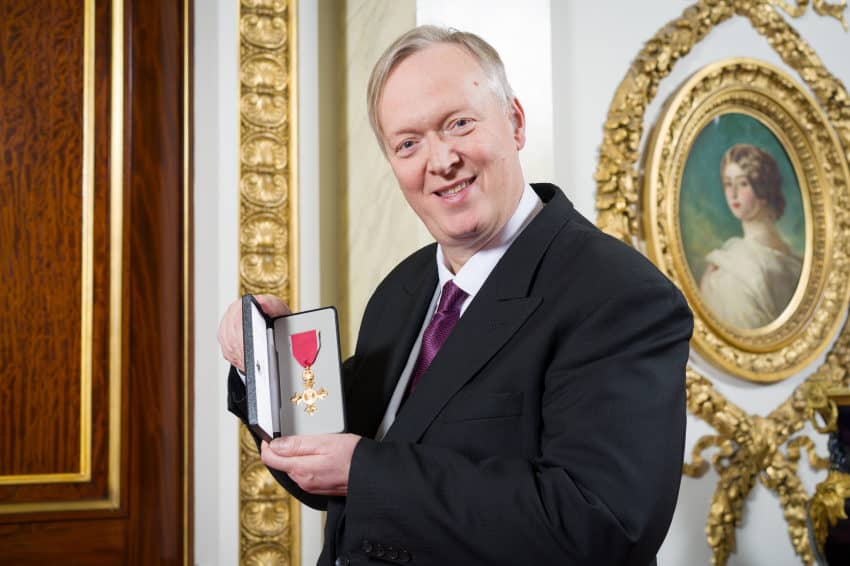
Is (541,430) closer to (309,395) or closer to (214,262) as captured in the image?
(309,395)

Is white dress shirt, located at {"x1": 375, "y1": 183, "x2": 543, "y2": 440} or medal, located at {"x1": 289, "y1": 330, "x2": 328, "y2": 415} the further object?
white dress shirt, located at {"x1": 375, "y1": 183, "x2": 543, "y2": 440}

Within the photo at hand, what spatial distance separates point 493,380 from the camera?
51.8 inches

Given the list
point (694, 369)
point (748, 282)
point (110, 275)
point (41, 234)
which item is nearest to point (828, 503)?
point (694, 369)

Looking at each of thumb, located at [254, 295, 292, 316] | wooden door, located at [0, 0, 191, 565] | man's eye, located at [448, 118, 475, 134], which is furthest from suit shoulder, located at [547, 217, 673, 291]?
wooden door, located at [0, 0, 191, 565]

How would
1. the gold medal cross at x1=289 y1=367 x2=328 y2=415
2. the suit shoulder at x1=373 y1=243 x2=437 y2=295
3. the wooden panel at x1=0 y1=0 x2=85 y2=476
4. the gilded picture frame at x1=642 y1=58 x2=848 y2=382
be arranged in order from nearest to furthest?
the gold medal cross at x1=289 y1=367 x2=328 y2=415, the suit shoulder at x1=373 y1=243 x2=437 y2=295, the wooden panel at x1=0 y1=0 x2=85 y2=476, the gilded picture frame at x1=642 y1=58 x2=848 y2=382

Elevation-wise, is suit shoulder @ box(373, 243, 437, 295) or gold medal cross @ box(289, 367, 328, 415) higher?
suit shoulder @ box(373, 243, 437, 295)

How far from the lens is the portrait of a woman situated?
3.21 meters

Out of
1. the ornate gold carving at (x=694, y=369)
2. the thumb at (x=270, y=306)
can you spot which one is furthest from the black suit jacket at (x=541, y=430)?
the ornate gold carving at (x=694, y=369)

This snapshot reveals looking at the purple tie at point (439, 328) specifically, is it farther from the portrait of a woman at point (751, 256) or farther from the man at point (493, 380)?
the portrait of a woman at point (751, 256)

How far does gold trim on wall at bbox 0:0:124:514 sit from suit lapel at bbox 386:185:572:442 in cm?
144

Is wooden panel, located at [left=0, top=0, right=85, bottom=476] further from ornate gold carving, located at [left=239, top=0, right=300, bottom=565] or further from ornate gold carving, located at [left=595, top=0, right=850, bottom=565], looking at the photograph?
ornate gold carving, located at [left=595, top=0, right=850, bottom=565]

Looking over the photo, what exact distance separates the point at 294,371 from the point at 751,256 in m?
2.43

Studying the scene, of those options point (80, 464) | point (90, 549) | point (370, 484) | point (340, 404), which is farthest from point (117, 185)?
point (370, 484)

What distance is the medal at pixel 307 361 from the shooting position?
138 centimetres
